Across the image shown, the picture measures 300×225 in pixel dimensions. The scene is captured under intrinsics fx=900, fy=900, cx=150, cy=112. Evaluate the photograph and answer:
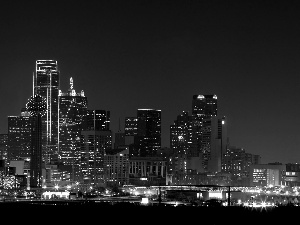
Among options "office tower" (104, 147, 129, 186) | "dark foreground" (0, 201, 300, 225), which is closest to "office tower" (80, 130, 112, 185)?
"office tower" (104, 147, 129, 186)

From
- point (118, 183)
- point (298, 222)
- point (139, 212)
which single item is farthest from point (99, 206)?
point (118, 183)

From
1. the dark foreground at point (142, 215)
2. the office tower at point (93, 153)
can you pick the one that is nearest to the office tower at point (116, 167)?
the office tower at point (93, 153)

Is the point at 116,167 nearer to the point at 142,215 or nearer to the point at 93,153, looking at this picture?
the point at 93,153

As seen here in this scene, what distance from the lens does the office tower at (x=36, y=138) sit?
14625 centimetres

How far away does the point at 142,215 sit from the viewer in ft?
245

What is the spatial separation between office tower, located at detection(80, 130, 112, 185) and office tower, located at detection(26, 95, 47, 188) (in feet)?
45.2

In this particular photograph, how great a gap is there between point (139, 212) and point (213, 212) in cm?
645

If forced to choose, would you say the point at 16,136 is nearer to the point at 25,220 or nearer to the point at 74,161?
the point at 74,161

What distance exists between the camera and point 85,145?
163000 mm

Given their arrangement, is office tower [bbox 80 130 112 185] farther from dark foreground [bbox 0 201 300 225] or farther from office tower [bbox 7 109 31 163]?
dark foreground [bbox 0 201 300 225]

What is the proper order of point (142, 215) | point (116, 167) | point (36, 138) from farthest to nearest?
point (116, 167) → point (36, 138) → point (142, 215)

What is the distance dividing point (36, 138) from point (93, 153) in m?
19.2

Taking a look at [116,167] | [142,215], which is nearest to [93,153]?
[116,167]

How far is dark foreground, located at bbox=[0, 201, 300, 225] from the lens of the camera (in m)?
70.0
